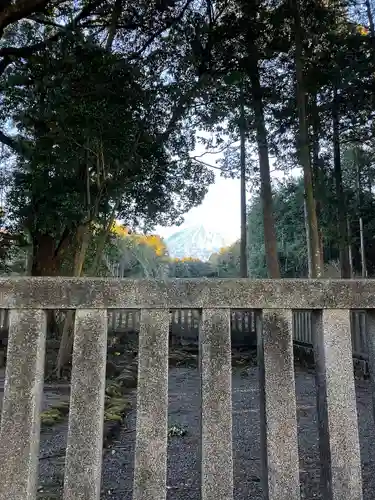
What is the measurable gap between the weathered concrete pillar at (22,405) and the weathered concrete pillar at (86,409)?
110 mm

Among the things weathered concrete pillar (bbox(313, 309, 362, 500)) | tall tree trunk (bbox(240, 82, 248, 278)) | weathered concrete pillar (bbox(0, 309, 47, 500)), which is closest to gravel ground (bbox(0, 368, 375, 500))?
weathered concrete pillar (bbox(313, 309, 362, 500))

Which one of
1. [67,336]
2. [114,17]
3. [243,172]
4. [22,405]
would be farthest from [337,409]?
[243,172]

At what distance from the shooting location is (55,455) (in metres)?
2.71

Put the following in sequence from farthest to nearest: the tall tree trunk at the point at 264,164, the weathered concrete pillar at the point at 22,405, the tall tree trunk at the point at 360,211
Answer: the tall tree trunk at the point at 360,211 → the tall tree trunk at the point at 264,164 → the weathered concrete pillar at the point at 22,405

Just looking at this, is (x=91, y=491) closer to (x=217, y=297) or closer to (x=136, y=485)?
(x=136, y=485)

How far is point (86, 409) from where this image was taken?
1174mm

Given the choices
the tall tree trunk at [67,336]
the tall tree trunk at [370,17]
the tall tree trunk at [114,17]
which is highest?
the tall tree trunk at [370,17]

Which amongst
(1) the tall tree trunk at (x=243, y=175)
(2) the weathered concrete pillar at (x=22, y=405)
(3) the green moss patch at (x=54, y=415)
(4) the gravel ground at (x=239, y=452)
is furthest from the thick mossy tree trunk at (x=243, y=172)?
(2) the weathered concrete pillar at (x=22, y=405)

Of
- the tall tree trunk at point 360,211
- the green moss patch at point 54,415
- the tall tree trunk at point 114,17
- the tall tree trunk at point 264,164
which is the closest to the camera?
the green moss patch at point 54,415

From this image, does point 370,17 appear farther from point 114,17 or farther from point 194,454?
point 194,454

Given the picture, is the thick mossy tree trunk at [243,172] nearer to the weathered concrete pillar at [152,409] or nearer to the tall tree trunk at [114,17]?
the tall tree trunk at [114,17]

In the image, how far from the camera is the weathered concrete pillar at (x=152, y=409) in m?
1.15

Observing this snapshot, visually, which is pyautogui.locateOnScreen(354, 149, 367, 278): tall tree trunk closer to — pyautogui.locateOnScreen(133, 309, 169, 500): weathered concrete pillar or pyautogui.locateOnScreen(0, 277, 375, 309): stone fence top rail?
pyautogui.locateOnScreen(0, 277, 375, 309): stone fence top rail

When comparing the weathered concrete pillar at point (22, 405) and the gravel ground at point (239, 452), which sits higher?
the weathered concrete pillar at point (22, 405)
